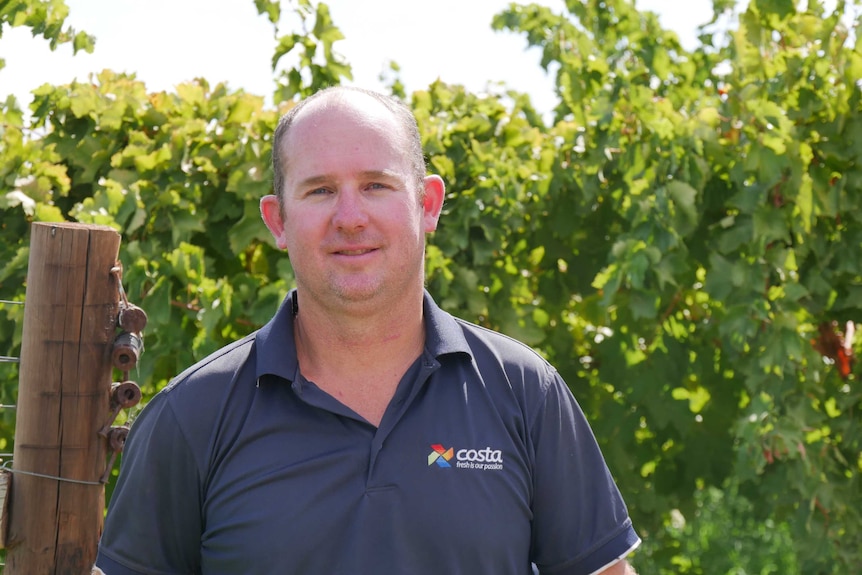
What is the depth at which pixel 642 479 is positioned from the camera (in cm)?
448

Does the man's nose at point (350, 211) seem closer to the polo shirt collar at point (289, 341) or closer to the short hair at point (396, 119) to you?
the short hair at point (396, 119)

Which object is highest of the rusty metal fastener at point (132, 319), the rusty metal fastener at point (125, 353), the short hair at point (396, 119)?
the short hair at point (396, 119)

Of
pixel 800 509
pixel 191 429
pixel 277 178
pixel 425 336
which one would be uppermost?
pixel 277 178

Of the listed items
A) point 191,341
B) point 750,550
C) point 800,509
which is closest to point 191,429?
point 191,341

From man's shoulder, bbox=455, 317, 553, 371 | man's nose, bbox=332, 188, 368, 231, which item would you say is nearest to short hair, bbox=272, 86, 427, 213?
man's nose, bbox=332, 188, 368, 231

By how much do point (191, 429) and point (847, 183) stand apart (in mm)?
2915

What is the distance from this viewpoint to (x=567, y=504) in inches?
81.7

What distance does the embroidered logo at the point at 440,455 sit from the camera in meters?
1.99

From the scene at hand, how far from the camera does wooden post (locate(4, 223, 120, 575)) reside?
9.06 ft

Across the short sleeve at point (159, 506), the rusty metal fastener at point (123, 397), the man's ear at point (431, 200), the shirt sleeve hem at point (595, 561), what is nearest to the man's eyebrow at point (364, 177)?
the man's ear at point (431, 200)

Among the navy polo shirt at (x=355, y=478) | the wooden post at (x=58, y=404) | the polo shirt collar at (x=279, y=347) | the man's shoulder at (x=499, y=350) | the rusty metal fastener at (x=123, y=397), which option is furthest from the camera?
the rusty metal fastener at (x=123, y=397)

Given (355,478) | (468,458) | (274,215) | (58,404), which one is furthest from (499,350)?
(58,404)

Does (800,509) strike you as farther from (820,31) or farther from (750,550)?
(750,550)

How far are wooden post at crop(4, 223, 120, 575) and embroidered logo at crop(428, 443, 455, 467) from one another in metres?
1.19
